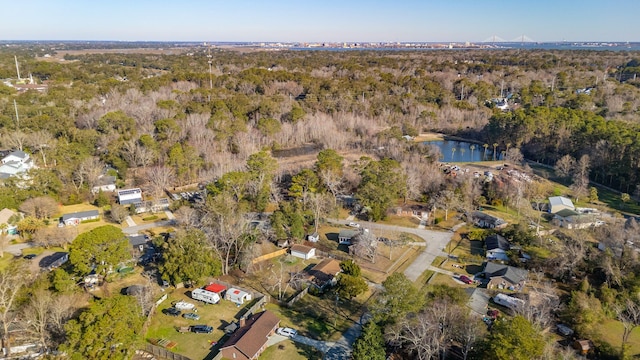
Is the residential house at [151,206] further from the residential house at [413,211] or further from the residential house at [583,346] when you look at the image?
the residential house at [583,346]

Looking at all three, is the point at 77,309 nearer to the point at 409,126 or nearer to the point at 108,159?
the point at 108,159

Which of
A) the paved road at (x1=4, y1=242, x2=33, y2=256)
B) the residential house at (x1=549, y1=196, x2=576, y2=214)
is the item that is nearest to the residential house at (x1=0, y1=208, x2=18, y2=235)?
the paved road at (x1=4, y1=242, x2=33, y2=256)

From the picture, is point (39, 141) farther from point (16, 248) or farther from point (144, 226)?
point (144, 226)

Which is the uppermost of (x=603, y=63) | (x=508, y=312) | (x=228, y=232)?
(x=603, y=63)

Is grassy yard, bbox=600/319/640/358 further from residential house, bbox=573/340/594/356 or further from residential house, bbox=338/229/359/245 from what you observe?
residential house, bbox=338/229/359/245

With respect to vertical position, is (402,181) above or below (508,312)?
above

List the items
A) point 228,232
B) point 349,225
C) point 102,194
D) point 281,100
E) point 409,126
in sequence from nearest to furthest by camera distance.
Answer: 1. point 228,232
2. point 349,225
3. point 102,194
4. point 409,126
5. point 281,100

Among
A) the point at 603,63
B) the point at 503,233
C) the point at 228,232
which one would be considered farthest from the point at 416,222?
the point at 603,63
